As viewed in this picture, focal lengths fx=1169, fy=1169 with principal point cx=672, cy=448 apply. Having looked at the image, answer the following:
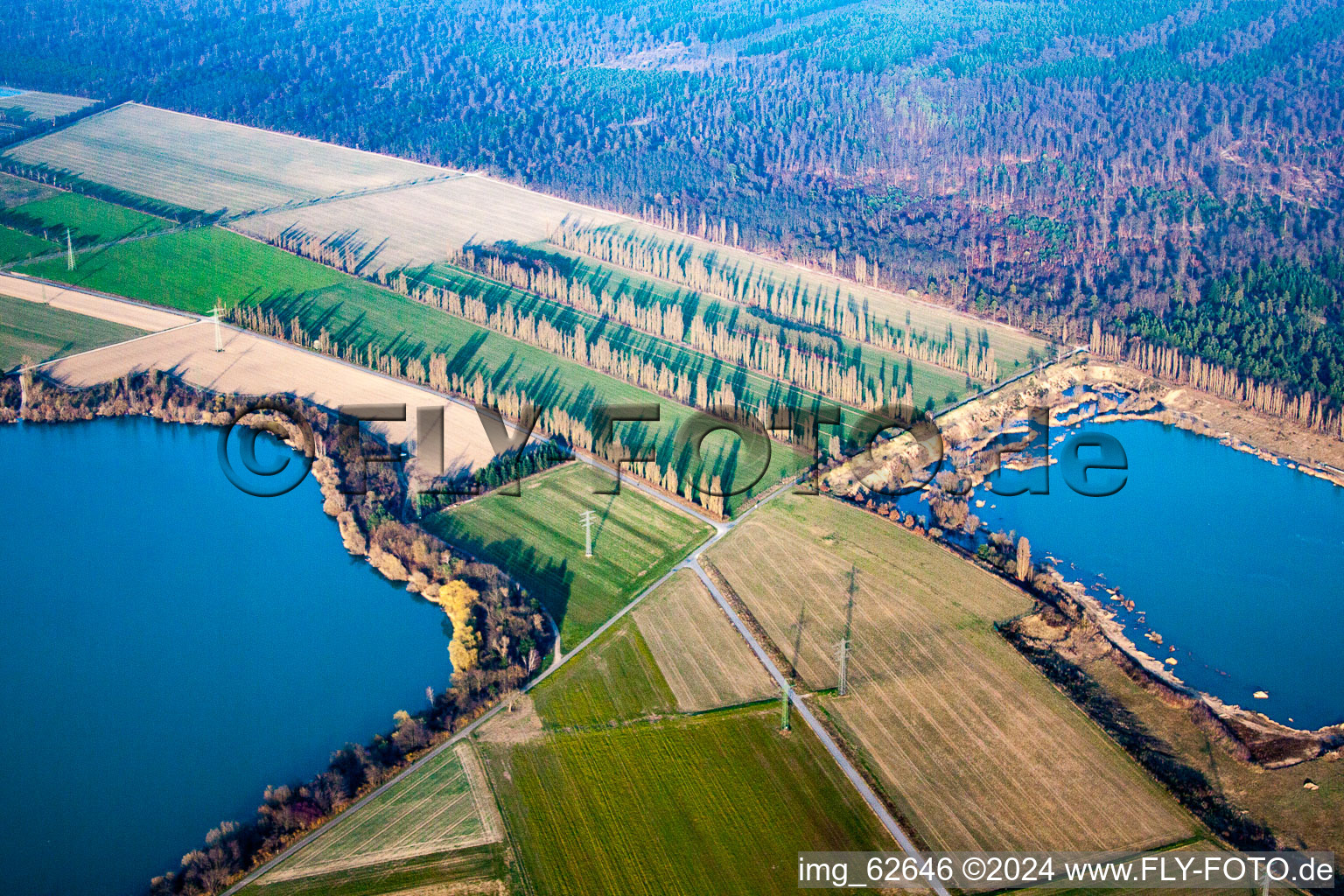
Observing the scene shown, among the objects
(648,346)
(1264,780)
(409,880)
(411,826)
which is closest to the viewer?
(409,880)

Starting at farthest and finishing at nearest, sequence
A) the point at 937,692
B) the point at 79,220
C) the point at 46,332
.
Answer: the point at 79,220, the point at 46,332, the point at 937,692

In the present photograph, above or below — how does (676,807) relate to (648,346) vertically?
below

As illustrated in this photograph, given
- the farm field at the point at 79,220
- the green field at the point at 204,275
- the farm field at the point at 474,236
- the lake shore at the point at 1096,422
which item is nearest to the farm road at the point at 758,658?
the lake shore at the point at 1096,422

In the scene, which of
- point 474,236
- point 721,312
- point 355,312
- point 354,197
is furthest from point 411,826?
point 354,197

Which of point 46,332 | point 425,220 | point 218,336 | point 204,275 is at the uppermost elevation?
point 425,220

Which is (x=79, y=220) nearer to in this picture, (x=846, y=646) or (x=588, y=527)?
(x=588, y=527)

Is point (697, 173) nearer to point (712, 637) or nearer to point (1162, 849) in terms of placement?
point (712, 637)

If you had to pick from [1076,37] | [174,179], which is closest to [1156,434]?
[174,179]

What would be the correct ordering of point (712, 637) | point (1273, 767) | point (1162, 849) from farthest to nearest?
point (712, 637) < point (1273, 767) < point (1162, 849)
